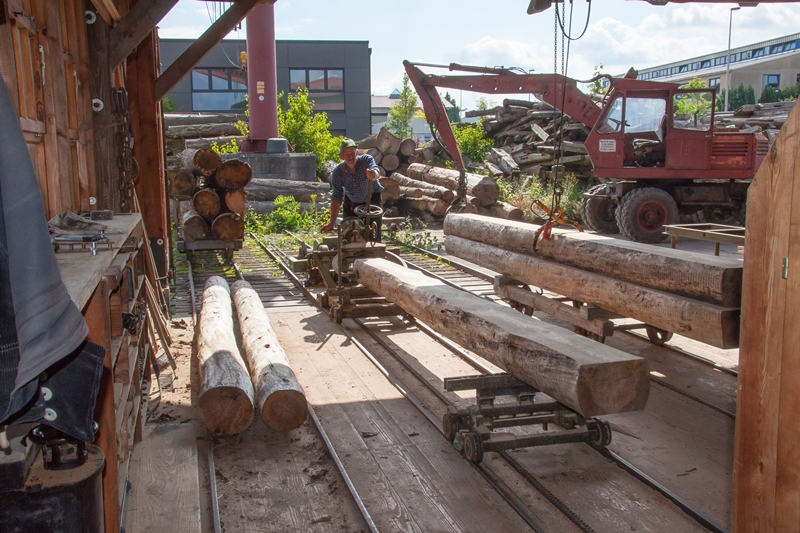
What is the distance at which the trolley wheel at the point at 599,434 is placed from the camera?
476cm

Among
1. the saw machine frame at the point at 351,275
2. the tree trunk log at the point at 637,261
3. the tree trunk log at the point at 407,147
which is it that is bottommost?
the saw machine frame at the point at 351,275

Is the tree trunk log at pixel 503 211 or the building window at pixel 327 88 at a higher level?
the building window at pixel 327 88

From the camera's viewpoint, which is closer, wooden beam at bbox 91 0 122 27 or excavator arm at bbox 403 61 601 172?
wooden beam at bbox 91 0 122 27

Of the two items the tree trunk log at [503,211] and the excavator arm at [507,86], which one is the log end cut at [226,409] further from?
the tree trunk log at [503,211]

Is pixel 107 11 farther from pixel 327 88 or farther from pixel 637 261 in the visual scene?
pixel 327 88

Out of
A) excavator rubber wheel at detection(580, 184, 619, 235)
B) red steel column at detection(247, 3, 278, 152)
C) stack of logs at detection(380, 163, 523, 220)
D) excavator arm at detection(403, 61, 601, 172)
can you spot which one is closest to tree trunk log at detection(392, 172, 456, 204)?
stack of logs at detection(380, 163, 523, 220)

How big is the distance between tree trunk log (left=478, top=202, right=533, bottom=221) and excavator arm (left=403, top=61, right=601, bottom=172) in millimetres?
1303

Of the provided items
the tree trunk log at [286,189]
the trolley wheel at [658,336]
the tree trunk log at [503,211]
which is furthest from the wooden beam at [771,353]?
the tree trunk log at [286,189]

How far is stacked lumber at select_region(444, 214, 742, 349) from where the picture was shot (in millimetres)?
4910

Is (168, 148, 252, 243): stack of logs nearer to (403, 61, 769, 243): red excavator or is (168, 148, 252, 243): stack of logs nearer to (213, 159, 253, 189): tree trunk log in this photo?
(213, 159, 253, 189): tree trunk log

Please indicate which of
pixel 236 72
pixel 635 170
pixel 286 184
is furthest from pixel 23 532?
pixel 236 72

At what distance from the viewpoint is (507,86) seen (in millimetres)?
14898

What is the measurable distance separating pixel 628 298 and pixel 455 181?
37.1ft

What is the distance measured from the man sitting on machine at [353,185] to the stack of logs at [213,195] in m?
3.30
